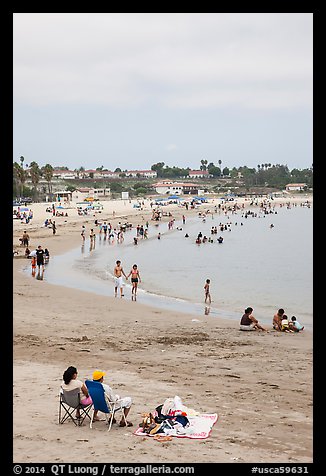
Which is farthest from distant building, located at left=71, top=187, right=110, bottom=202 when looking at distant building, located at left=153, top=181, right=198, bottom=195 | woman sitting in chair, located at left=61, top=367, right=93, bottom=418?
woman sitting in chair, located at left=61, top=367, right=93, bottom=418

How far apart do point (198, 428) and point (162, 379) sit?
2232mm

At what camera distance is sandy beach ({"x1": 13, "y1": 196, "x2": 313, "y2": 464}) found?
611cm

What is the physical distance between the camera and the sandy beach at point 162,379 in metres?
6.11

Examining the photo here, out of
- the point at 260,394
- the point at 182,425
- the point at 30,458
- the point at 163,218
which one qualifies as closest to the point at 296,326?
the point at 260,394

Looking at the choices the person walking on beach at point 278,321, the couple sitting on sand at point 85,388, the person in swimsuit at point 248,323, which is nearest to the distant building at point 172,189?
the person walking on beach at point 278,321

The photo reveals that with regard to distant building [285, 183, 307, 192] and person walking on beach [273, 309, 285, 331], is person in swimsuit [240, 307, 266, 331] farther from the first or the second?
distant building [285, 183, 307, 192]

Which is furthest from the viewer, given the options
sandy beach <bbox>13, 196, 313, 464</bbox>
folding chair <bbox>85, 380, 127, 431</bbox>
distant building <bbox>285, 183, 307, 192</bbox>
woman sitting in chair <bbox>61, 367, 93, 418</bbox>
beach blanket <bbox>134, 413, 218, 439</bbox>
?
distant building <bbox>285, 183, 307, 192</bbox>

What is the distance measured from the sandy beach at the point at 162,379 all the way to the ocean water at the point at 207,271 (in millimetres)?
3967

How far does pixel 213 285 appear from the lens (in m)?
25.5

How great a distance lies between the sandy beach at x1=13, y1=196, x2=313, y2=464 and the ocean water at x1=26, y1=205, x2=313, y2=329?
3.97 m

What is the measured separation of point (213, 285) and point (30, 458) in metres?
20.0

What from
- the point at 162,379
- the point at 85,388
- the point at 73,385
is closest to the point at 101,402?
the point at 85,388

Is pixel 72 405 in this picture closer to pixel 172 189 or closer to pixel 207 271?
pixel 207 271
